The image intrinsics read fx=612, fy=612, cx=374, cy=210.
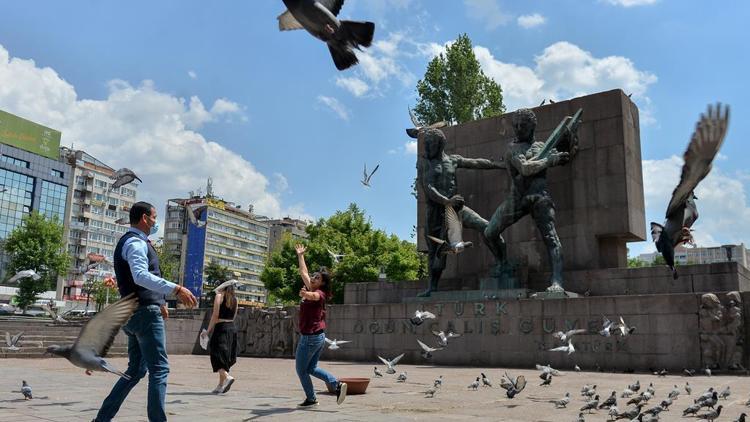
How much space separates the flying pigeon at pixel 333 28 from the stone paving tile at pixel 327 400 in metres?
3.88

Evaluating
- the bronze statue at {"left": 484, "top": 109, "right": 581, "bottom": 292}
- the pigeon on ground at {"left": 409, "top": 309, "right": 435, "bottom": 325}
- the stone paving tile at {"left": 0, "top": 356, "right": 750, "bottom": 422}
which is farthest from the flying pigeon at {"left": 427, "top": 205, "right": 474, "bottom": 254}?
the stone paving tile at {"left": 0, "top": 356, "right": 750, "bottom": 422}

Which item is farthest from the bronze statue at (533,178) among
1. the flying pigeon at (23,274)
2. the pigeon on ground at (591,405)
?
the flying pigeon at (23,274)

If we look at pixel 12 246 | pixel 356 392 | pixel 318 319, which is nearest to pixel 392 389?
pixel 356 392

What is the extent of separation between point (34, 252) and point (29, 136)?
40364mm

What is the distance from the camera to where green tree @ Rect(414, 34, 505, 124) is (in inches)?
1726

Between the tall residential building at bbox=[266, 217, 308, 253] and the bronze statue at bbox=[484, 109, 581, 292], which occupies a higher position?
the tall residential building at bbox=[266, 217, 308, 253]

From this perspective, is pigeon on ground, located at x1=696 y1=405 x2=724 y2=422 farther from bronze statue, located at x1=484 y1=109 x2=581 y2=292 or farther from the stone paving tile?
bronze statue, located at x1=484 y1=109 x2=581 y2=292

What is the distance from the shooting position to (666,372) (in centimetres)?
1308

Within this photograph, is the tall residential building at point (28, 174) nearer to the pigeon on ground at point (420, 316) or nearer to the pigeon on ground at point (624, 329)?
the pigeon on ground at point (420, 316)

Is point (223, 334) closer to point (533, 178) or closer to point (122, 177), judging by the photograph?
point (533, 178)

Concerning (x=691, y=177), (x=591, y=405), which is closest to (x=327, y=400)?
(x=591, y=405)

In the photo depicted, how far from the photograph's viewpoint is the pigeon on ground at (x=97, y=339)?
4.65 m

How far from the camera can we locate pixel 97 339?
15.5ft

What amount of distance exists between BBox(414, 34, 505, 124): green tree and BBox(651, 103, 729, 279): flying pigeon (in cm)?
2915
